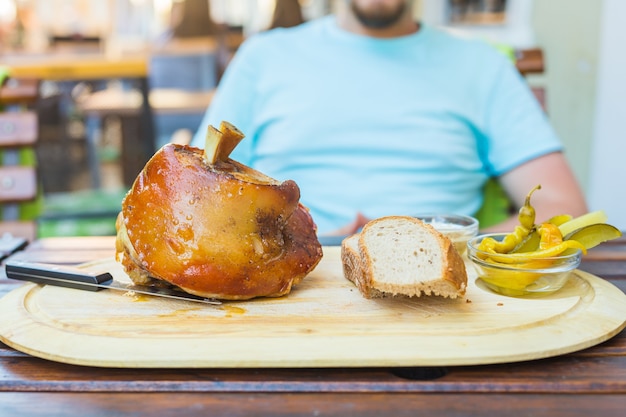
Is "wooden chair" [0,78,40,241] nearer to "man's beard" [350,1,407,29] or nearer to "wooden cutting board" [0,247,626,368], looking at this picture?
"man's beard" [350,1,407,29]

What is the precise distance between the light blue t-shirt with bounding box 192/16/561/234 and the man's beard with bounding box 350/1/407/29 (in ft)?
0.19

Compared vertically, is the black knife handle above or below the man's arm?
above

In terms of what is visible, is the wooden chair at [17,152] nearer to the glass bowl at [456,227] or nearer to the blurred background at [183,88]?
the blurred background at [183,88]

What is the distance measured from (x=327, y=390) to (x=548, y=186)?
1.48m

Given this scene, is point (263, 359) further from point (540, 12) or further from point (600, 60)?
point (540, 12)

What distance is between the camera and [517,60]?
273 cm

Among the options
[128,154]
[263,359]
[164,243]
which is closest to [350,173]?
[164,243]

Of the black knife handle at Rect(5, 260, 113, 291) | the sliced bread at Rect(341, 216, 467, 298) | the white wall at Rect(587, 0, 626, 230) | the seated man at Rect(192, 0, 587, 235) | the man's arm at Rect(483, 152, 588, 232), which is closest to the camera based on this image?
the sliced bread at Rect(341, 216, 467, 298)

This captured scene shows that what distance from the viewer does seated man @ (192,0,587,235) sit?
219 centimetres

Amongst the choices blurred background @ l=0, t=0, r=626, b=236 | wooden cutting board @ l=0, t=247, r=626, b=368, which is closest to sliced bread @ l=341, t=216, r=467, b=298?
wooden cutting board @ l=0, t=247, r=626, b=368

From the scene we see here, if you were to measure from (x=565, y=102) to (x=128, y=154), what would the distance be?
139 inches

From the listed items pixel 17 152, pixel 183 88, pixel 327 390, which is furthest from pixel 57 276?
pixel 183 88

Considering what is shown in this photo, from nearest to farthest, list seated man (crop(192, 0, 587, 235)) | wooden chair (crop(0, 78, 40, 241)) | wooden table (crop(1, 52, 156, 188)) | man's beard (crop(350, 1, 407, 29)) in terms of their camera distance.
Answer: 1. seated man (crop(192, 0, 587, 235))
2. man's beard (crop(350, 1, 407, 29))
3. wooden chair (crop(0, 78, 40, 241))
4. wooden table (crop(1, 52, 156, 188))

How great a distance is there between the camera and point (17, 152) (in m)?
2.69
